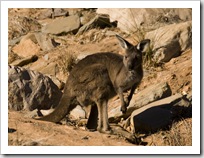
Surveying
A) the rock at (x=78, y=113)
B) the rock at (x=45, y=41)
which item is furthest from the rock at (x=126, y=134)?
the rock at (x=45, y=41)

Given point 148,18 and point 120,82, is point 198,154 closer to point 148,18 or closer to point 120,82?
point 120,82

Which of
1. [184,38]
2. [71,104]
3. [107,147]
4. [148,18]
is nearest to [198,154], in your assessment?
[107,147]

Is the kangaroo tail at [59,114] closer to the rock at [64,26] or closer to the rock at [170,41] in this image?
the rock at [170,41]

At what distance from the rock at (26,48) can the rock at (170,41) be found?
2.78 metres

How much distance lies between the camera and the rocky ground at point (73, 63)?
32.3 feet

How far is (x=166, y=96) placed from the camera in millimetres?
11547

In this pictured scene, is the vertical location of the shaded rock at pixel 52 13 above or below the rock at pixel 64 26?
above

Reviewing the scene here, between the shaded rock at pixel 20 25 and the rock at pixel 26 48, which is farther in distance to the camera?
the shaded rock at pixel 20 25

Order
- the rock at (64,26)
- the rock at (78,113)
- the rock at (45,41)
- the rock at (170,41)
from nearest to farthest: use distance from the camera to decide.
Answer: the rock at (78,113) < the rock at (170,41) < the rock at (45,41) < the rock at (64,26)

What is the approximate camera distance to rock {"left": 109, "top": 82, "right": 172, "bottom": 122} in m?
11.2

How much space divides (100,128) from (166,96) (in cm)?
183

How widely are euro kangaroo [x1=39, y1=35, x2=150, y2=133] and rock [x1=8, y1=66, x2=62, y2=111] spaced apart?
979 millimetres

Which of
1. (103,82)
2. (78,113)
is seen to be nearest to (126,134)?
(103,82)

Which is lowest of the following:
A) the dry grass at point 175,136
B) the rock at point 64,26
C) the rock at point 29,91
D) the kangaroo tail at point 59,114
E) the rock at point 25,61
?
the dry grass at point 175,136
